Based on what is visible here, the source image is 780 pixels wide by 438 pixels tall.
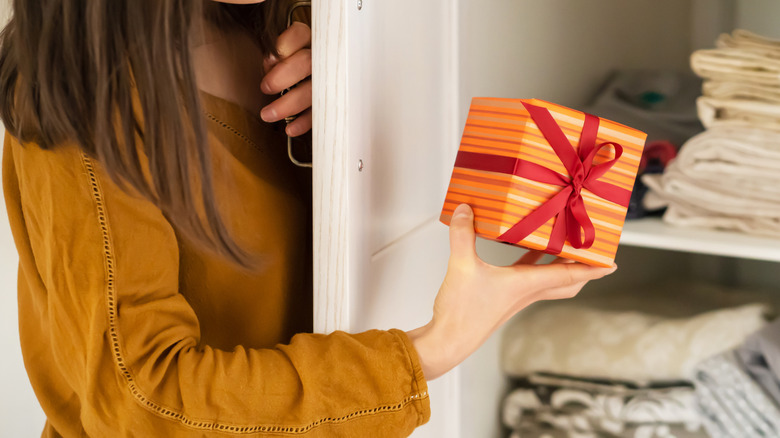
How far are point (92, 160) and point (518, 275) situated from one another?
0.41 m

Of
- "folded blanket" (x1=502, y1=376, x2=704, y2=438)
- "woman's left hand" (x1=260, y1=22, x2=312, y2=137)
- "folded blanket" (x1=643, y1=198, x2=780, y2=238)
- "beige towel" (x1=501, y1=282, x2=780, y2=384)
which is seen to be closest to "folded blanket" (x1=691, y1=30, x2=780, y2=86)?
"folded blanket" (x1=643, y1=198, x2=780, y2=238)

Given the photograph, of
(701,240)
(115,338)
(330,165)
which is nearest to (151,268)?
(115,338)

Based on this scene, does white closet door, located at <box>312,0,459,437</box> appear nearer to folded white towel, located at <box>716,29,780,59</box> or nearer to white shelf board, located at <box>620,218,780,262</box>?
white shelf board, located at <box>620,218,780,262</box>

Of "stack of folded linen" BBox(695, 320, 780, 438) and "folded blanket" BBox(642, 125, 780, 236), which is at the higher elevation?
"folded blanket" BBox(642, 125, 780, 236)

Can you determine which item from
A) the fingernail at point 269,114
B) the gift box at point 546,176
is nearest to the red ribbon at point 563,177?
the gift box at point 546,176

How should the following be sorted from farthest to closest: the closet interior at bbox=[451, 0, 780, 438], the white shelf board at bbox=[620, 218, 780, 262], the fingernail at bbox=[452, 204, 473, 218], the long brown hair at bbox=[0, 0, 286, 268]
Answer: the closet interior at bbox=[451, 0, 780, 438] < the white shelf board at bbox=[620, 218, 780, 262] < the fingernail at bbox=[452, 204, 473, 218] < the long brown hair at bbox=[0, 0, 286, 268]

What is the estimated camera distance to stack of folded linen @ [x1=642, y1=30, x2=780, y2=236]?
3.04 ft

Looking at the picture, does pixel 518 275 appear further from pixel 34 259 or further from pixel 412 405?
pixel 34 259

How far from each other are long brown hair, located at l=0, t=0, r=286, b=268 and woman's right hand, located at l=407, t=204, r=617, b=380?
25 centimetres

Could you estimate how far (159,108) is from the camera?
57 cm

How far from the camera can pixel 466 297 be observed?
64 cm

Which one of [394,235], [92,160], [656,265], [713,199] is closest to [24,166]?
[92,160]

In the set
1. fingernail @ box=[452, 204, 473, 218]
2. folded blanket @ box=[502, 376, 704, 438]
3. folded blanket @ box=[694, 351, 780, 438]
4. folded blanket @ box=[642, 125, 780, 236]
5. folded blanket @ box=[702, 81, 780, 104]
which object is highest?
folded blanket @ box=[702, 81, 780, 104]

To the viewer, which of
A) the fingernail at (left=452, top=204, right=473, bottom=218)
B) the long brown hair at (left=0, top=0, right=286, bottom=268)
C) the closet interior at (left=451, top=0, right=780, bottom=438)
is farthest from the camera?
the closet interior at (left=451, top=0, right=780, bottom=438)
